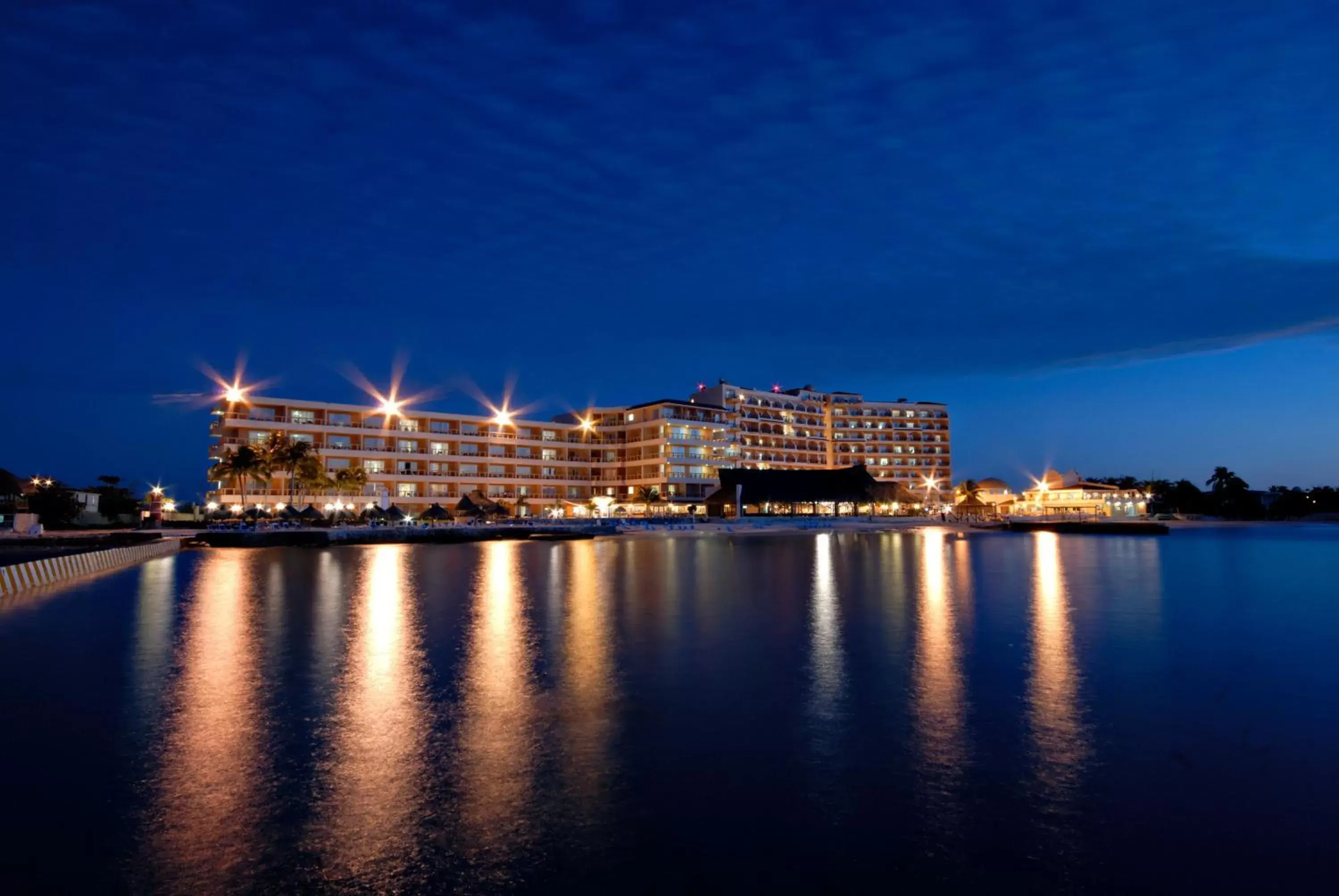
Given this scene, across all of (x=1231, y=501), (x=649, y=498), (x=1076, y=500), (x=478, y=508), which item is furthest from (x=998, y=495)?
(x=478, y=508)

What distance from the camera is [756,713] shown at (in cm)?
1136

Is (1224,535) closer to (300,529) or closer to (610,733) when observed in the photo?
(300,529)

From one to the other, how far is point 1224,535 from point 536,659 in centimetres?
9136

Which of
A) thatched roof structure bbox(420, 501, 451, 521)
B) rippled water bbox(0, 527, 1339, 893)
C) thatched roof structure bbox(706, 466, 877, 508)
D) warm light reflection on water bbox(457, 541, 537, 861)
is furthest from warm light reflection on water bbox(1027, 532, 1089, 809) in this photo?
thatched roof structure bbox(706, 466, 877, 508)

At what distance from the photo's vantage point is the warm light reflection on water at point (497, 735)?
7395mm

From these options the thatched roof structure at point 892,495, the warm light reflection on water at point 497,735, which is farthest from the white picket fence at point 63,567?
the thatched roof structure at point 892,495

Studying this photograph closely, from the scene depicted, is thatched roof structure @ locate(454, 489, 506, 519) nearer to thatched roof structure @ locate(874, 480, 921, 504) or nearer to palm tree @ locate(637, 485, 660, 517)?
palm tree @ locate(637, 485, 660, 517)

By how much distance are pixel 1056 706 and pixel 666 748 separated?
19.8 feet

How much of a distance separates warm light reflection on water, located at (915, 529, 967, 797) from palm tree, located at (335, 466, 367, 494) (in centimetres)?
7433

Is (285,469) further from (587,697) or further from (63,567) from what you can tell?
(587,697)

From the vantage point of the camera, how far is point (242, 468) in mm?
76438

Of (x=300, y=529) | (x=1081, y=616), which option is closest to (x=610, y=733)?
(x=1081, y=616)

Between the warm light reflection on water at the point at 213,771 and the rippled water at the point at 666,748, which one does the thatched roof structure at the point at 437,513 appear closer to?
the rippled water at the point at 666,748

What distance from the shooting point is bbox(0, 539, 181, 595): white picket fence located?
93.2ft
